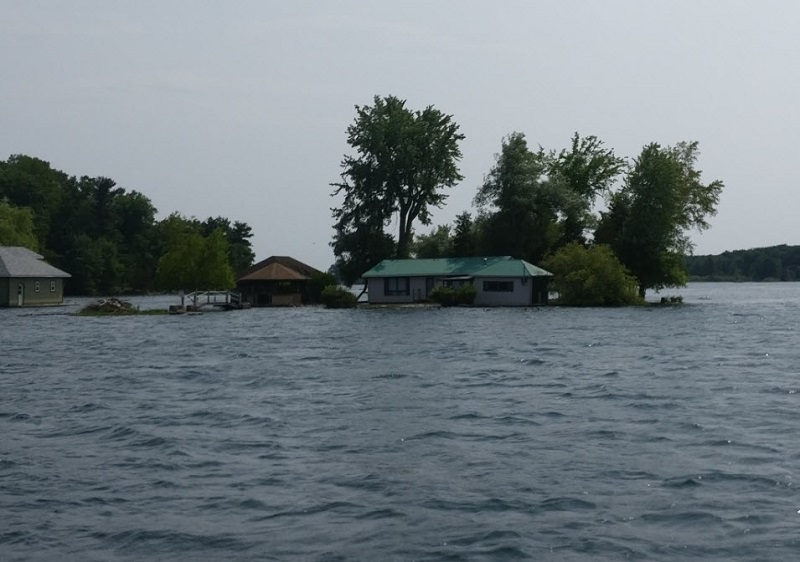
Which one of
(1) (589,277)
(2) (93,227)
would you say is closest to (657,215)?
(1) (589,277)

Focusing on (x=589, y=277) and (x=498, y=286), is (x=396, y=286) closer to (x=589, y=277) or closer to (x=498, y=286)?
(x=498, y=286)

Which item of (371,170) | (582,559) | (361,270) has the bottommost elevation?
(582,559)

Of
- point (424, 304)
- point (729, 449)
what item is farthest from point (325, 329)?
point (729, 449)

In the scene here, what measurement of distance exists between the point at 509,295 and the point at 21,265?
4428 centimetres

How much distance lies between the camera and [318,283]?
93562mm

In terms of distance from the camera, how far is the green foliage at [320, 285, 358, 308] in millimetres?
85438

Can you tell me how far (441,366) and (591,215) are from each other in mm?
66592

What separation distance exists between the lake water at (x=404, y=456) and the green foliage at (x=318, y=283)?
2076 inches

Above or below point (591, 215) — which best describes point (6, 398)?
below

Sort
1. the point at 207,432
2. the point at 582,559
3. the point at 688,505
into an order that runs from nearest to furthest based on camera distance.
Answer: the point at 582,559, the point at 688,505, the point at 207,432

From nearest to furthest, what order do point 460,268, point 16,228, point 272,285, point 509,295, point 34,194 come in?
point 509,295, point 460,268, point 272,285, point 16,228, point 34,194

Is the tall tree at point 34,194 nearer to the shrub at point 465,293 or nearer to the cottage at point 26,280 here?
the cottage at point 26,280

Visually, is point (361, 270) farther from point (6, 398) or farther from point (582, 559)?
point (582, 559)

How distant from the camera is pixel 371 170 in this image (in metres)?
96.9
